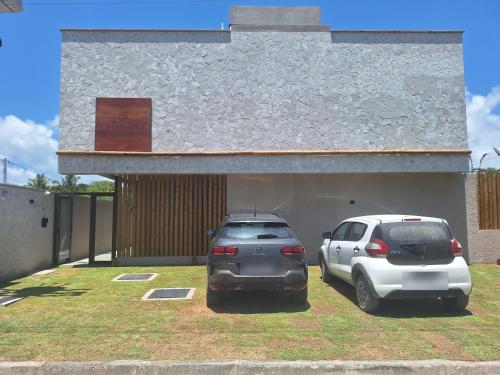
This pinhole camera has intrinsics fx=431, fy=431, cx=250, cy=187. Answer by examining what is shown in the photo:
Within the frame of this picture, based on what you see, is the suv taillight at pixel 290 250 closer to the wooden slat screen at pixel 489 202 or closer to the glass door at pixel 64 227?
the wooden slat screen at pixel 489 202

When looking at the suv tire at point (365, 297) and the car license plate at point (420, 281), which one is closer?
the car license plate at point (420, 281)

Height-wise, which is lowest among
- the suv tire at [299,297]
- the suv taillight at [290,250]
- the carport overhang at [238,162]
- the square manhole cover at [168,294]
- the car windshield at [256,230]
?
the square manhole cover at [168,294]

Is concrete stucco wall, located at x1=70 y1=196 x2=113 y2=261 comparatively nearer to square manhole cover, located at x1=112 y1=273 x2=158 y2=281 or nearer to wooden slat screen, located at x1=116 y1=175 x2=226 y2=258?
wooden slat screen, located at x1=116 y1=175 x2=226 y2=258

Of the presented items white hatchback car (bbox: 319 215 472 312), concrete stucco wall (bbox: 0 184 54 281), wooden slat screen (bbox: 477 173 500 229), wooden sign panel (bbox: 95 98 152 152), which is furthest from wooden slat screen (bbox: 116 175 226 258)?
wooden slat screen (bbox: 477 173 500 229)

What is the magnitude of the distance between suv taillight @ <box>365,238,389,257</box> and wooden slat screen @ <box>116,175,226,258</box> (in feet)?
24.1

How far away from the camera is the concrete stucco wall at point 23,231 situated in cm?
1057

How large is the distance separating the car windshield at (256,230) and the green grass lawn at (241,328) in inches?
49.2

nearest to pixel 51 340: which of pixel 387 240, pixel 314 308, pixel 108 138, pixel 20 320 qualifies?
pixel 20 320

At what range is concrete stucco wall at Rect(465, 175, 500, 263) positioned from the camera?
13.3 m

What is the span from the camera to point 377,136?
518 inches

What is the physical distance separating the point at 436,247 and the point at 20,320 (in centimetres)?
653

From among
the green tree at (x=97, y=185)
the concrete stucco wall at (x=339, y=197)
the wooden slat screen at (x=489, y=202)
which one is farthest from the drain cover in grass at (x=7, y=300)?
the green tree at (x=97, y=185)

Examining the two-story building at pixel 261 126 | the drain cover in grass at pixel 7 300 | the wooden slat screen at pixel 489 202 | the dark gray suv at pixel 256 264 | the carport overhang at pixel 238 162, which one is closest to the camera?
the dark gray suv at pixel 256 264

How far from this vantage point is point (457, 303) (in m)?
7.04
